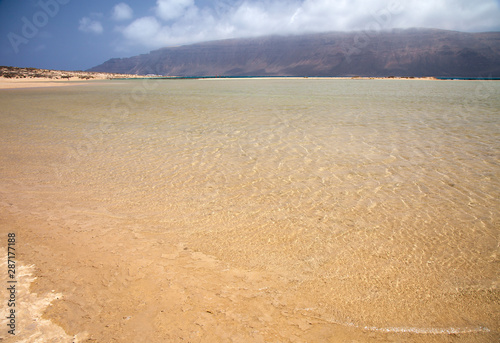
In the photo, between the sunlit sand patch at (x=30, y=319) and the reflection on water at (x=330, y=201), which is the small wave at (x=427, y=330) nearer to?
the reflection on water at (x=330, y=201)

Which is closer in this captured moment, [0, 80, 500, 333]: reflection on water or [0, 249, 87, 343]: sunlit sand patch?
[0, 249, 87, 343]: sunlit sand patch

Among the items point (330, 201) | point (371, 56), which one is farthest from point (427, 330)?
point (371, 56)

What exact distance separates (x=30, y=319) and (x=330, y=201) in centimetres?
282

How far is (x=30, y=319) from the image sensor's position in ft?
5.87

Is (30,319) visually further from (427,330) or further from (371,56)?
(371,56)

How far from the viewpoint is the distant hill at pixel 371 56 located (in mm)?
123625

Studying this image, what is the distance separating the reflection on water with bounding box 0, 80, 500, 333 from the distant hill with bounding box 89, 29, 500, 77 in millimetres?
139706

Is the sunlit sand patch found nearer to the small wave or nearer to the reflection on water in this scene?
the reflection on water

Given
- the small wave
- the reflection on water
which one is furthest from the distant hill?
the small wave

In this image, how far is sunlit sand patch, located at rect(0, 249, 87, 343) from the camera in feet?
5.46

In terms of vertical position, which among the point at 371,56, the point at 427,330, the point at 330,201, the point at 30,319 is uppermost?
the point at 371,56

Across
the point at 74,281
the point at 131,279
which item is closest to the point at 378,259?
the point at 131,279

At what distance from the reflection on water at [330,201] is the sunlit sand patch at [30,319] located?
109 cm

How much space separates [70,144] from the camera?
241 inches
